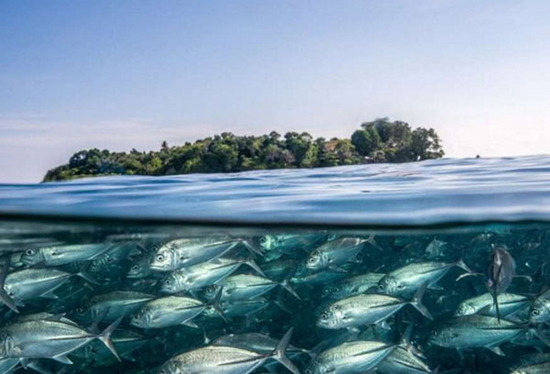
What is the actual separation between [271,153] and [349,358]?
1487cm

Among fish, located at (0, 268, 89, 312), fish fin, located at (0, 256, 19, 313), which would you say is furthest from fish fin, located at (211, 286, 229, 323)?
fish fin, located at (0, 256, 19, 313)

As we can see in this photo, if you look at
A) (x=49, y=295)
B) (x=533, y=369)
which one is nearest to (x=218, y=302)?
(x=49, y=295)

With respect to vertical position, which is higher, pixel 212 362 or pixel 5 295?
pixel 5 295

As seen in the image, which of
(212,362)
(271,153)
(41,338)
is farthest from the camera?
(271,153)

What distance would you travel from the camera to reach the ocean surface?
6.40 meters

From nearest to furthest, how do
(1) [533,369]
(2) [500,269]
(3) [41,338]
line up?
(2) [500,269] < (1) [533,369] < (3) [41,338]

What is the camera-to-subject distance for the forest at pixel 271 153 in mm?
19094

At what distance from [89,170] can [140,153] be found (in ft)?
7.84

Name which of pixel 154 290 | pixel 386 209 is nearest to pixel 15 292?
pixel 154 290

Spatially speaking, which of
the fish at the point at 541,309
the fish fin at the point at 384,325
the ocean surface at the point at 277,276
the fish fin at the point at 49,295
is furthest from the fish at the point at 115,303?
the fish at the point at 541,309

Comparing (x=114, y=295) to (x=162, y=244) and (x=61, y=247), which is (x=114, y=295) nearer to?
(x=162, y=244)

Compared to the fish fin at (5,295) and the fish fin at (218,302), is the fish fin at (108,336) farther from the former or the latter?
the fish fin at (218,302)

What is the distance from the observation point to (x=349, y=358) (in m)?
6.20

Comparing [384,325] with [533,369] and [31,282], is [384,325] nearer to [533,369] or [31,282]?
[533,369]
